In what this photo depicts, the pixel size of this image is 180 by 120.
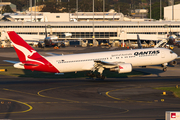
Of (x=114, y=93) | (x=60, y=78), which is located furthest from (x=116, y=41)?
(x=114, y=93)

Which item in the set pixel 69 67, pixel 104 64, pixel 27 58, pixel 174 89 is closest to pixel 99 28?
pixel 69 67

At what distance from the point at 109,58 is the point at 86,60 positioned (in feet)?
13.6

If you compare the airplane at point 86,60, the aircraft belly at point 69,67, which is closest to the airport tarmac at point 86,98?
the aircraft belly at point 69,67

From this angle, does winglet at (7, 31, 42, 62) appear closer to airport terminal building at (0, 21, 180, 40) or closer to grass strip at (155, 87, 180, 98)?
grass strip at (155, 87, 180, 98)

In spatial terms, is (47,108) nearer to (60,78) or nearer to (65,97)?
(65,97)

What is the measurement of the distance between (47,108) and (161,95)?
15.7 m

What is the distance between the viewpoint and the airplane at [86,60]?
168ft

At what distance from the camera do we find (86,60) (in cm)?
5375

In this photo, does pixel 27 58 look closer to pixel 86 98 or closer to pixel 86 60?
pixel 86 60

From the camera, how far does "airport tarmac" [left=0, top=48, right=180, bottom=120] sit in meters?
31.5

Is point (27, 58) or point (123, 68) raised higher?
point (27, 58)

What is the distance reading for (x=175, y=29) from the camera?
155 meters

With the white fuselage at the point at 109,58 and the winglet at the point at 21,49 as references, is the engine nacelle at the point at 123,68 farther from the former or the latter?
the winglet at the point at 21,49

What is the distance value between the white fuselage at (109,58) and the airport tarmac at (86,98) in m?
2.61
